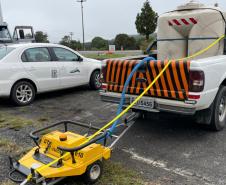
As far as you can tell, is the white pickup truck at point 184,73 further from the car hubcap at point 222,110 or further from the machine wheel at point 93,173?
the machine wheel at point 93,173

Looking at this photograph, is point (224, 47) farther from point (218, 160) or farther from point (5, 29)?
point (5, 29)

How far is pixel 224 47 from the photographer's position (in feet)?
17.3

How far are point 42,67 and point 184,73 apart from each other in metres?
4.47

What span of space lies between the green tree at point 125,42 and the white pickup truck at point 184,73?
42.2m

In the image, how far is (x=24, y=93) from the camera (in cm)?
705

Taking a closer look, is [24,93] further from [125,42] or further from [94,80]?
[125,42]

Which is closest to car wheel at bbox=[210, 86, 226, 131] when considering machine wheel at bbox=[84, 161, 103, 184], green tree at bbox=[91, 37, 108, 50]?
machine wheel at bbox=[84, 161, 103, 184]

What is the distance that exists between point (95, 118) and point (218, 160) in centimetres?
279

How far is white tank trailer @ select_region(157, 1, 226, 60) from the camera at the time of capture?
207 inches

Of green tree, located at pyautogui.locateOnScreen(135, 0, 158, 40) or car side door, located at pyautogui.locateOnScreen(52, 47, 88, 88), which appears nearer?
car side door, located at pyautogui.locateOnScreen(52, 47, 88, 88)

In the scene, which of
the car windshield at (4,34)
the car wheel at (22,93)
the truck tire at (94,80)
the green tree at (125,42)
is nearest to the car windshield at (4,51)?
the car wheel at (22,93)

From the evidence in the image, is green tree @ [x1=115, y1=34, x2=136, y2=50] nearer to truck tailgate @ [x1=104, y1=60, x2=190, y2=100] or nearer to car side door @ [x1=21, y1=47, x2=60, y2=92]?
car side door @ [x1=21, y1=47, x2=60, y2=92]

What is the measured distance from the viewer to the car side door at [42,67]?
710cm

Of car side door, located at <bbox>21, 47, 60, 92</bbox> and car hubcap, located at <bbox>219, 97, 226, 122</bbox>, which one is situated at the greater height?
car side door, located at <bbox>21, 47, 60, 92</bbox>
